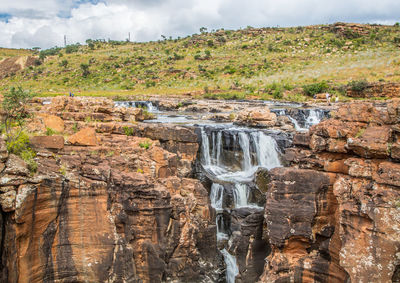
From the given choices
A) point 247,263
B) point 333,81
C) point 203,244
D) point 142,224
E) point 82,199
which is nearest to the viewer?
point 82,199

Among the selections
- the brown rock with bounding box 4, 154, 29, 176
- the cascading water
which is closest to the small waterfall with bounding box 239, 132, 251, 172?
the cascading water

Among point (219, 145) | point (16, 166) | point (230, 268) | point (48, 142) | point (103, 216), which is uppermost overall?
point (48, 142)

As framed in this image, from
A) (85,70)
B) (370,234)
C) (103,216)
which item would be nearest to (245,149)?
(103,216)

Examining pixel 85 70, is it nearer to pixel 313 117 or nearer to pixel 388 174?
pixel 313 117

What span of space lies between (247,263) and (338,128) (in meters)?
5.80

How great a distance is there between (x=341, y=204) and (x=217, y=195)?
27.4ft

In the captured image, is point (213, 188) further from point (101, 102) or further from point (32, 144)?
point (32, 144)

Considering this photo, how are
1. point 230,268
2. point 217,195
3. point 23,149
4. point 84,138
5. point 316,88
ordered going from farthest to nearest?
point 316,88, point 217,195, point 230,268, point 84,138, point 23,149

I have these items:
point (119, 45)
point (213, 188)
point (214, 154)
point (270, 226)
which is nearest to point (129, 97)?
point (214, 154)

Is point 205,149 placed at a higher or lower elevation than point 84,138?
lower

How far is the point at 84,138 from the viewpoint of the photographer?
458 inches

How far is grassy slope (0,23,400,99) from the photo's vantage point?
149 ft

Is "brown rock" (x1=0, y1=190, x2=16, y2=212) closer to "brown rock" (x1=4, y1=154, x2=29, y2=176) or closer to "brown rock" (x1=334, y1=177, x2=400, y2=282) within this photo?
"brown rock" (x1=4, y1=154, x2=29, y2=176)

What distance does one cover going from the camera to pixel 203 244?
41.9ft
